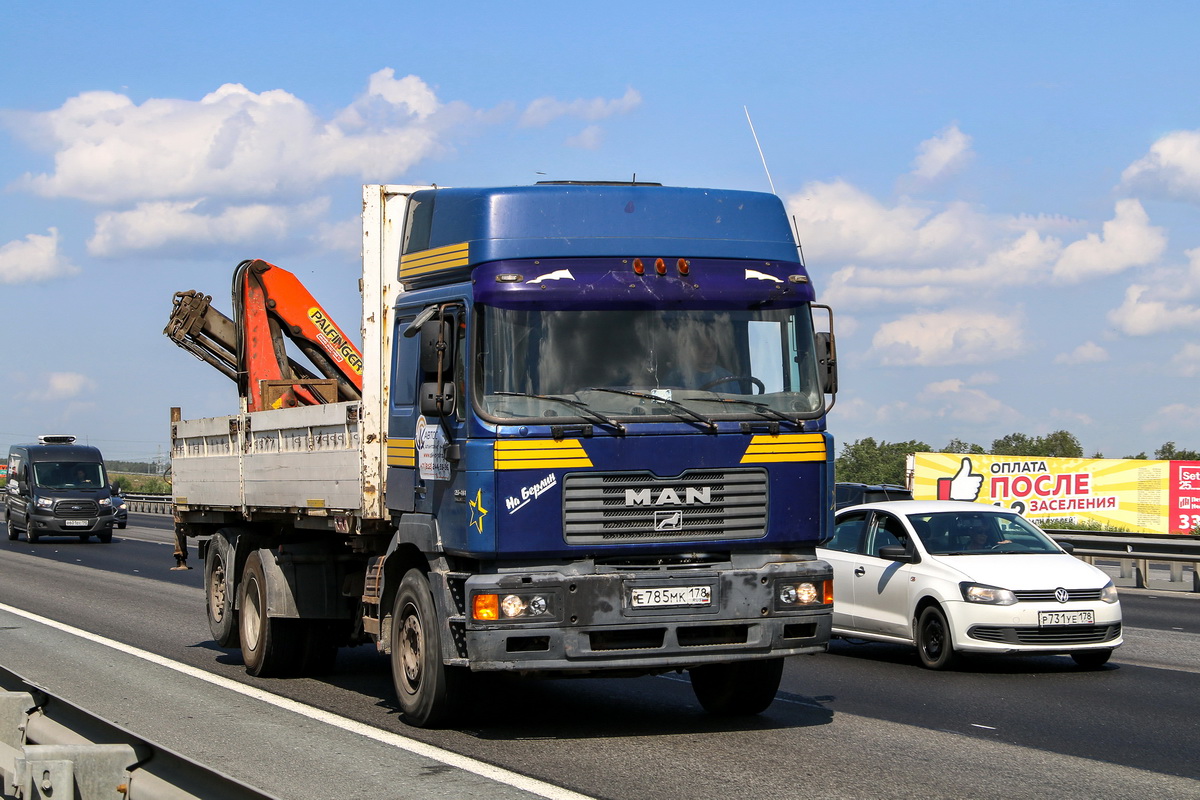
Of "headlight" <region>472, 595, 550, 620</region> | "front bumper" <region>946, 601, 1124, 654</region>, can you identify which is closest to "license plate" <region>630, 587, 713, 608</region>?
"headlight" <region>472, 595, 550, 620</region>

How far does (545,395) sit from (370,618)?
2560 millimetres

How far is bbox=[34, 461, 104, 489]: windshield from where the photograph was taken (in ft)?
136

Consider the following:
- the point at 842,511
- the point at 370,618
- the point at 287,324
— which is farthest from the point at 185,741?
the point at 842,511

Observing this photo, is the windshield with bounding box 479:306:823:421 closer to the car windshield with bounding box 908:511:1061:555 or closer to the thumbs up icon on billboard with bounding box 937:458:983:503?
the car windshield with bounding box 908:511:1061:555

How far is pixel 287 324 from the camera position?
15.4 meters

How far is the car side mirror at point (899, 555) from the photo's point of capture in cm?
1383

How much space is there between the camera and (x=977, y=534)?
14070 millimetres

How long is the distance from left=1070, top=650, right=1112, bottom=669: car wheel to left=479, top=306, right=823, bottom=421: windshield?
4927mm

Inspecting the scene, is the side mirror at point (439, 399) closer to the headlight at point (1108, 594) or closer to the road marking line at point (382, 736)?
the road marking line at point (382, 736)

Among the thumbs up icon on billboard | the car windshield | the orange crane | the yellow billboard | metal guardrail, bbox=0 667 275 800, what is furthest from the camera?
the thumbs up icon on billboard

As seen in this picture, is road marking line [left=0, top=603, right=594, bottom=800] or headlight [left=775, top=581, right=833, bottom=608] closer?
road marking line [left=0, top=603, right=594, bottom=800]

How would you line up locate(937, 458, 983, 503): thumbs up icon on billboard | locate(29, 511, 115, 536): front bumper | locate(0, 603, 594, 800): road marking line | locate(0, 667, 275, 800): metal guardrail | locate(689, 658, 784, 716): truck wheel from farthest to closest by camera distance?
Answer: locate(29, 511, 115, 536): front bumper → locate(937, 458, 983, 503): thumbs up icon on billboard → locate(689, 658, 784, 716): truck wheel → locate(0, 603, 594, 800): road marking line → locate(0, 667, 275, 800): metal guardrail

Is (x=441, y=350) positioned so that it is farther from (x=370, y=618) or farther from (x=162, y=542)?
(x=162, y=542)

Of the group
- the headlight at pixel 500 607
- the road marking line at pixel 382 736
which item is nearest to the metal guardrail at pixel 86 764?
the road marking line at pixel 382 736
